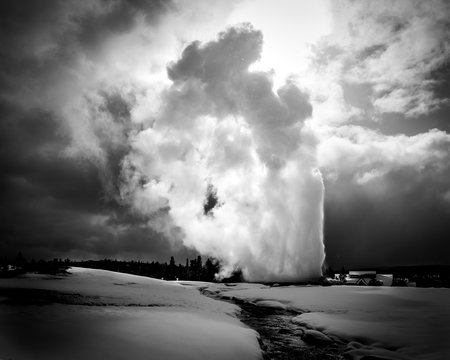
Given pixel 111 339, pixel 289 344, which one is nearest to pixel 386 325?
pixel 289 344

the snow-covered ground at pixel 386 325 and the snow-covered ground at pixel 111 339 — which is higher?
the snow-covered ground at pixel 111 339

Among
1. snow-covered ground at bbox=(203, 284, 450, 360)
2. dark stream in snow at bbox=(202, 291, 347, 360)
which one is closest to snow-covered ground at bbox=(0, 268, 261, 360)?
dark stream in snow at bbox=(202, 291, 347, 360)

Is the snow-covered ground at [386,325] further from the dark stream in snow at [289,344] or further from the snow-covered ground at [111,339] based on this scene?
the snow-covered ground at [111,339]

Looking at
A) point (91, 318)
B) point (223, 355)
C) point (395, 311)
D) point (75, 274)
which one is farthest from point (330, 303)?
point (75, 274)

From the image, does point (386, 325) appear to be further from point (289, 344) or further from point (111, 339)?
point (111, 339)

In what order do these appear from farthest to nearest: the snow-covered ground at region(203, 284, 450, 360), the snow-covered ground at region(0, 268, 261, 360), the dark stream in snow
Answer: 1. the dark stream in snow
2. the snow-covered ground at region(203, 284, 450, 360)
3. the snow-covered ground at region(0, 268, 261, 360)

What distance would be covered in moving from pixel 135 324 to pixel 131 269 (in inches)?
6669

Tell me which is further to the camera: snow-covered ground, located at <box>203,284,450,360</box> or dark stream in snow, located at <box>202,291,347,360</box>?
dark stream in snow, located at <box>202,291,347,360</box>

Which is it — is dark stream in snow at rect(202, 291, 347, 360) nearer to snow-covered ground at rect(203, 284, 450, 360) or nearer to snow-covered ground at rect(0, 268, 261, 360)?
snow-covered ground at rect(203, 284, 450, 360)

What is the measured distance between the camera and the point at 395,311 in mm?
19828

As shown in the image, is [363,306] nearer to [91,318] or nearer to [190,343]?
[190,343]

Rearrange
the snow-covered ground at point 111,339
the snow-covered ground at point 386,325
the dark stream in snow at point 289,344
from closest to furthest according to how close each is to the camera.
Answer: the snow-covered ground at point 111,339 → the snow-covered ground at point 386,325 → the dark stream in snow at point 289,344

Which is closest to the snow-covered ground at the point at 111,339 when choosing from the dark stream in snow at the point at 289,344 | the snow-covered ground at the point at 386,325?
the dark stream in snow at the point at 289,344

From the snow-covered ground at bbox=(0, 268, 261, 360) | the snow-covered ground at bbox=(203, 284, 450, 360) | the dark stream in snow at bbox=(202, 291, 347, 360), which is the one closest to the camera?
the snow-covered ground at bbox=(0, 268, 261, 360)
